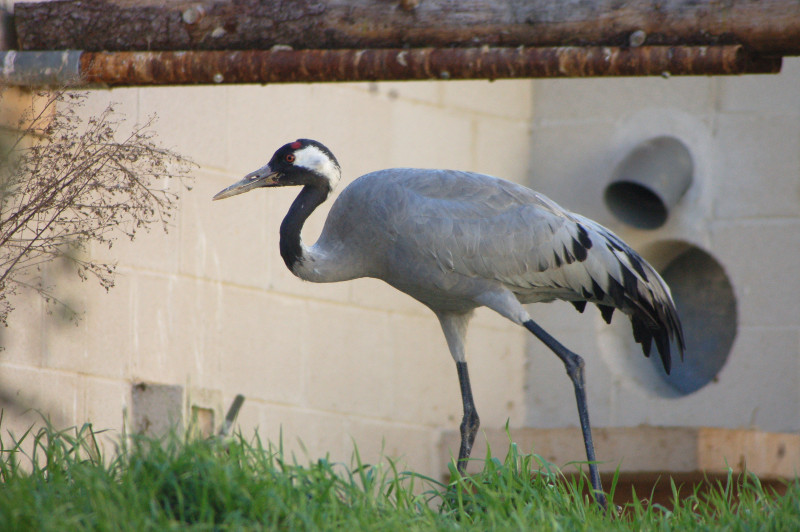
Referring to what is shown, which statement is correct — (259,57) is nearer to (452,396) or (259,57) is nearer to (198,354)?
(198,354)

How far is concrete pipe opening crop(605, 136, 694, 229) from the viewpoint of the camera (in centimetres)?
638

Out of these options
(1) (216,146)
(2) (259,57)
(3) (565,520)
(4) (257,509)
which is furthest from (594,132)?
(4) (257,509)

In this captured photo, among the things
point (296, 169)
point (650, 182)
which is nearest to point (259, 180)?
point (296, 169)

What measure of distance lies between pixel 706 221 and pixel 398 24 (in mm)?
2901

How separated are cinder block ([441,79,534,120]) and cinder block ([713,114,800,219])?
1.15 meters

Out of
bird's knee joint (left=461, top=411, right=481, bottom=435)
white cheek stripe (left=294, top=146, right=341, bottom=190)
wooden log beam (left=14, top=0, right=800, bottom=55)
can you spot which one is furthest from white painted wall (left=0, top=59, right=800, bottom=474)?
bird's knee joint (left=461, top=411, right=481, bottom=435)

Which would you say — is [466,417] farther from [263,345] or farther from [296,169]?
[263,345]

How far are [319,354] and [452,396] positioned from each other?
0.97 metres

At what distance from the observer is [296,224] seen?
4492 millimetres

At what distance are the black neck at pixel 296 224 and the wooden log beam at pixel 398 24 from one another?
1.90ft

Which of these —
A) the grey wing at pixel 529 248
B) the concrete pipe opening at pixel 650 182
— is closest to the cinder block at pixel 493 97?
the concrete pipe opening at pixel 650 182

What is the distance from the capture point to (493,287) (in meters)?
4.46

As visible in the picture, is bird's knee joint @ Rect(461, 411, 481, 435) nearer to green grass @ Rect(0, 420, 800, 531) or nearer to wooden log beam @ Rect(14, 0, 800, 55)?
green grass @ Rect(0, 420, 800, 531)

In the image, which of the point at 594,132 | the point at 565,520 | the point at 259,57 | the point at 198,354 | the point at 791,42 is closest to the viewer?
the point at 565,520
